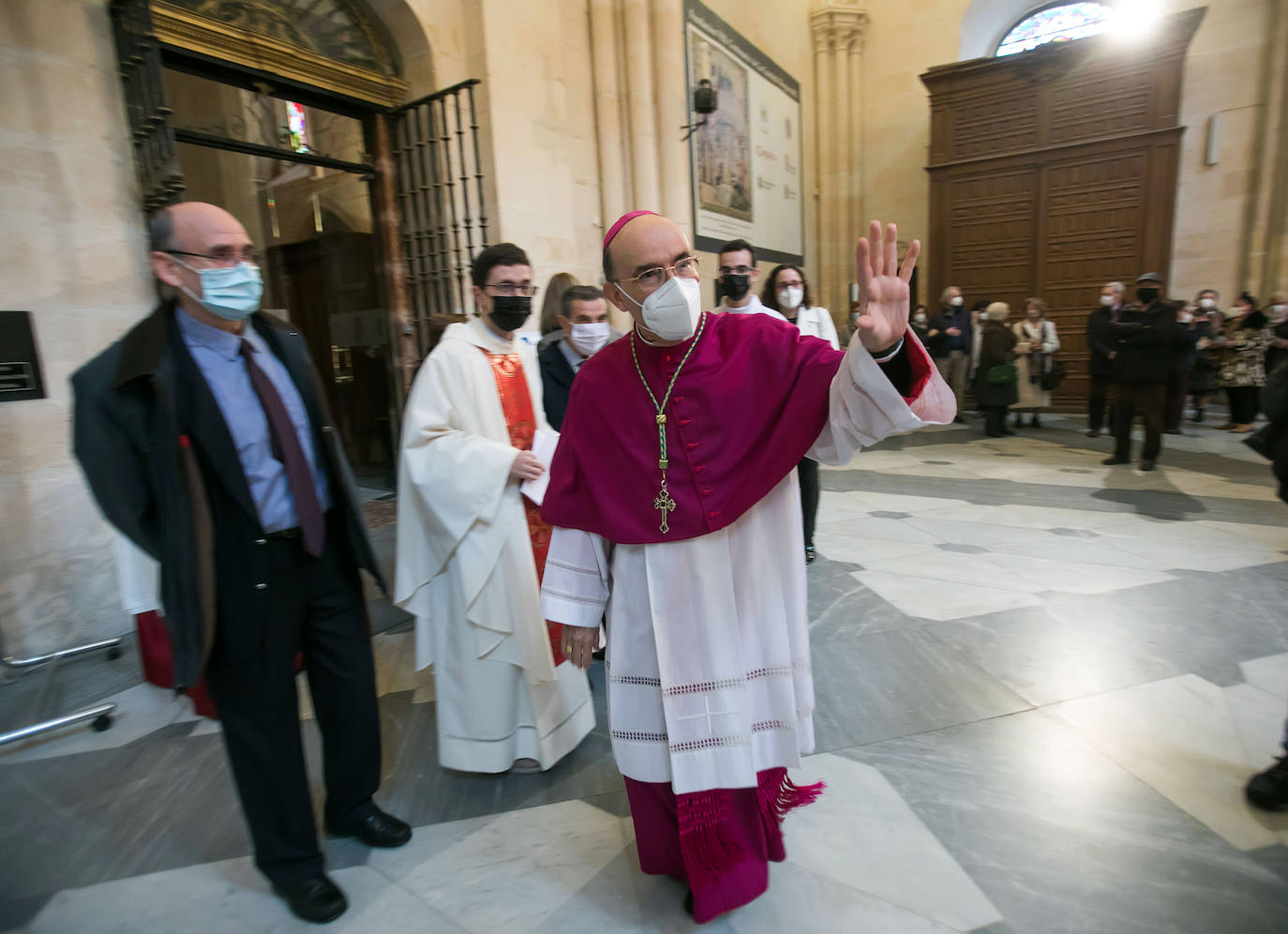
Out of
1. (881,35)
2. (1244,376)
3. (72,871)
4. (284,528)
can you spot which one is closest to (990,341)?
(1244,376)

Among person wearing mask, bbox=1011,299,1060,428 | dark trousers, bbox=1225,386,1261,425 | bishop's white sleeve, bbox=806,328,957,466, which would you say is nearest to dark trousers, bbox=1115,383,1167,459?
person wearing mask, bbox=1011,299,1060,428

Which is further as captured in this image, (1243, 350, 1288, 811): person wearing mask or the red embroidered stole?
the red embroidered stole

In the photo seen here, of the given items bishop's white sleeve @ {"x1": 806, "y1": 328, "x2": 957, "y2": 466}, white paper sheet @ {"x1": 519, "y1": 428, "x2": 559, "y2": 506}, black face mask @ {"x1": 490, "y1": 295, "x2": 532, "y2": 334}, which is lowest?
white paper sheet @ {"x1": 519, "y1": 428, "x2": 559, "y2": 506}

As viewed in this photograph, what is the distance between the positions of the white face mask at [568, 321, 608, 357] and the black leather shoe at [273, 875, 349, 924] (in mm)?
2050

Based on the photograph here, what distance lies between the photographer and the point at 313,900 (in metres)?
1.80

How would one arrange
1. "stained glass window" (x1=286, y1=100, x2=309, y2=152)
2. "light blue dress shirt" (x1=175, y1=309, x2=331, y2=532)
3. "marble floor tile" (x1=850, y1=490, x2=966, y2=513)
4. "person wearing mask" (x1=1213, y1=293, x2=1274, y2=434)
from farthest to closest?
"person wearing mask" (x1=1213, y1=293, x2=1274, y2=434)
"marble floor tile" (x1=850, y1=490, x2=966, y2=513)
"stained glass window" (x1=286, y1=100, x2=309, y2=152)
"light blue dress shirt" (x1=175, y1=309, x2=331, y2=532)

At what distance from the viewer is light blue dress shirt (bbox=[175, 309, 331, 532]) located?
1.72 m

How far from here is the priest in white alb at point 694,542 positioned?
152 centimetres

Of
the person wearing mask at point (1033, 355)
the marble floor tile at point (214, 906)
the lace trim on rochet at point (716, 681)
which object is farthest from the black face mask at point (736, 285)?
the person wearing mask at point (1033, 355)

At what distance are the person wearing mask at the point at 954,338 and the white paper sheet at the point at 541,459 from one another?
26.3 ft

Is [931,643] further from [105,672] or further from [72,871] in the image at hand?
[105,672]

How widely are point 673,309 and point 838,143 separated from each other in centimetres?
1248

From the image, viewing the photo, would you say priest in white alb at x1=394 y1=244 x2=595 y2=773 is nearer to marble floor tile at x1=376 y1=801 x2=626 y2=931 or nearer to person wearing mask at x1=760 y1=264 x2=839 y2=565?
marble floor tile at x1=376 y1=801 x2=626 y2=931

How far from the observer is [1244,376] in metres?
7.77
